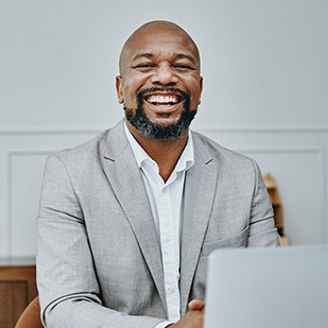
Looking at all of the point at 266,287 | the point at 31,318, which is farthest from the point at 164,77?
the point at 266,287

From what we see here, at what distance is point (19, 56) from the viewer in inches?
111

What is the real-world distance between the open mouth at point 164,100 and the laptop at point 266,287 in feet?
2.95

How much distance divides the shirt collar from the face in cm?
6

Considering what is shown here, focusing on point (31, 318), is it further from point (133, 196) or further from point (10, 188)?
point (10, 188)

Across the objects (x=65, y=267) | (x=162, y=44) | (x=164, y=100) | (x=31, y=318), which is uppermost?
(x=162, y=44)

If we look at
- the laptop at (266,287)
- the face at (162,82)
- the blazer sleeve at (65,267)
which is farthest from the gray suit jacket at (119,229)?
the laptop at (266,287)

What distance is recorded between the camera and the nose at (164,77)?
4.71 feet

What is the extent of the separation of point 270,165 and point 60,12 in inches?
59.1

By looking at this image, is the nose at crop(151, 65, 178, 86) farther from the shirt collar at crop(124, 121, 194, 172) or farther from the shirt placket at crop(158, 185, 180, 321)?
the shirt placket at crop(158, 185, 180, 321)

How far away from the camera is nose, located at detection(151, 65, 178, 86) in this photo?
1.44 m

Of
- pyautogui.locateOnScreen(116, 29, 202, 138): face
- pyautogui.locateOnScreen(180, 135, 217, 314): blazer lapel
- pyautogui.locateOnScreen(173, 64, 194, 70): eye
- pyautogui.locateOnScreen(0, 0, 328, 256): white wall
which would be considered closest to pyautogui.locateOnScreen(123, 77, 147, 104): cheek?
pyautogui.locateOnScreen(116, 29, 202, 138): face

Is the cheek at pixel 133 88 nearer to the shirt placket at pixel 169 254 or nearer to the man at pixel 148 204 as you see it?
the man at pixel 148 204

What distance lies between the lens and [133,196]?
4.63ft

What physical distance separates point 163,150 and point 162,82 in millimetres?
214
